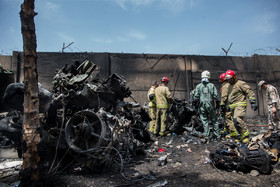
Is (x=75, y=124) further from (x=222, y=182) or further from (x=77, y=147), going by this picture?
(x=222, y=182)

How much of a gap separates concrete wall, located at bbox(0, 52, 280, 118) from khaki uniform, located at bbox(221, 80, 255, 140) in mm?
4597

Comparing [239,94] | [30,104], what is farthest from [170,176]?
[239,94]

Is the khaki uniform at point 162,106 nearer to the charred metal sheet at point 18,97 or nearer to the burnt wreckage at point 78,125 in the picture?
the burnt wreckage at point 78,125

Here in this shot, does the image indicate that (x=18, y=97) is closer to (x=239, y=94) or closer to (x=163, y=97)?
(x=163, y=97)

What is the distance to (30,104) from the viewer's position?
2129mm

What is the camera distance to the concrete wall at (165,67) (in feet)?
28.7

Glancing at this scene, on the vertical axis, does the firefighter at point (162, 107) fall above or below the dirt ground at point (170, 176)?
above

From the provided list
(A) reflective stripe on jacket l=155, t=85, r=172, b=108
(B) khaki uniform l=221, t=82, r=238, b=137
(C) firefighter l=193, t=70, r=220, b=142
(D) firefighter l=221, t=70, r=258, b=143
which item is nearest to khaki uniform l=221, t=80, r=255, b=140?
(D) firefighter l=221, t=70, r=258, b=143

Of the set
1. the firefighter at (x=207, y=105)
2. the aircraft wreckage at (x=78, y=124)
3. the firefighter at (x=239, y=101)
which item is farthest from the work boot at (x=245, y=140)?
the aircraft wreckage at (x=78, y=124)

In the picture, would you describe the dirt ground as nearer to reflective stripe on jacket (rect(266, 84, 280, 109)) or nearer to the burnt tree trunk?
the burnt tree trunk

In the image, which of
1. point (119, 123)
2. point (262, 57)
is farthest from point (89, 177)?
point (262, 57)

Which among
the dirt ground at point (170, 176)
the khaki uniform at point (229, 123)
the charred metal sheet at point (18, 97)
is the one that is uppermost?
the charred metal sheet at point (18, 97)

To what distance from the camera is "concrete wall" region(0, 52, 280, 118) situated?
28.7ft

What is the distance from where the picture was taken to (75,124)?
3.16 meters
